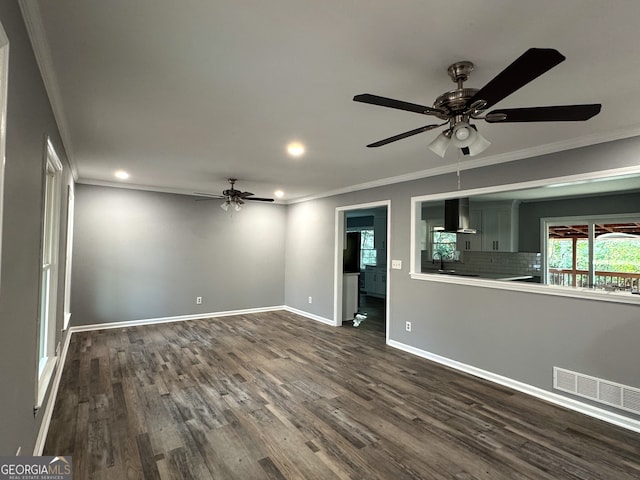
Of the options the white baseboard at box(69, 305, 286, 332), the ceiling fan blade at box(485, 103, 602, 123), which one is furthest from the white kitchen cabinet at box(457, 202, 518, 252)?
the ceiling fan blade at box(485, 103, 602, 123)

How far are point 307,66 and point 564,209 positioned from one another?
608cm

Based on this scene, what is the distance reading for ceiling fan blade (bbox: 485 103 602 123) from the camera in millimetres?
1587

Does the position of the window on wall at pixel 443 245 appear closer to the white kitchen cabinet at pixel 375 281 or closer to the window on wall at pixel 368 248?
the white kitchen cabinet at pixel 375 281

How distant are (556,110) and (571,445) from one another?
245 cm

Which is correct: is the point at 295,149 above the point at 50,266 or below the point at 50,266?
above

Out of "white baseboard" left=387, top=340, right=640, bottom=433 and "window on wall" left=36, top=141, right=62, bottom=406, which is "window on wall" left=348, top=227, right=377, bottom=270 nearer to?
"white baseboard" left=387, top=340, right=640, bottom=433

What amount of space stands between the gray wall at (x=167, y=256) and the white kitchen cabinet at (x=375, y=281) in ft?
11.1

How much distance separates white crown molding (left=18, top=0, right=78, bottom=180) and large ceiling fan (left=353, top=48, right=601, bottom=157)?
1.52 metres

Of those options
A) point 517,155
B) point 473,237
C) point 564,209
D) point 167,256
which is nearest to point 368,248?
point 473,237

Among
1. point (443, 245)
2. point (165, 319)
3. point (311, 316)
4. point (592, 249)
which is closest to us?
point (592, 249)

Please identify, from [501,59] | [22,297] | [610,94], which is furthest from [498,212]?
[22,297]

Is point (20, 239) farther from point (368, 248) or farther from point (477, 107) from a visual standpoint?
point (368, 248)

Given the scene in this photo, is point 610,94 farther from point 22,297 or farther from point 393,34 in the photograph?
point 22,297

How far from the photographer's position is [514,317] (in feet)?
11.2
